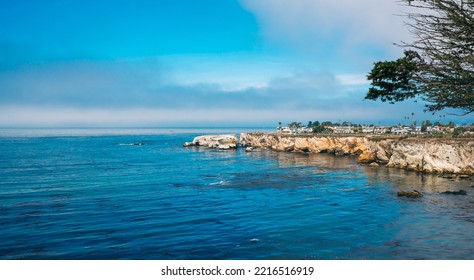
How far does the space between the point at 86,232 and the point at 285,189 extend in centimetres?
2257

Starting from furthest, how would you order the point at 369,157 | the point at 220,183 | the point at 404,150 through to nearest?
the point at 369,157, the point at 404,150, the point at 220,183

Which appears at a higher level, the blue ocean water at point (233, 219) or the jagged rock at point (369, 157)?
the jagged rock at point (369, 157)

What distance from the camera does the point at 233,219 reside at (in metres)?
25.9

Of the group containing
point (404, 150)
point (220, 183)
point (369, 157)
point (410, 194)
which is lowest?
point (220, 183)

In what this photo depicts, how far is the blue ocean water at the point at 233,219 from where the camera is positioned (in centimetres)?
1872

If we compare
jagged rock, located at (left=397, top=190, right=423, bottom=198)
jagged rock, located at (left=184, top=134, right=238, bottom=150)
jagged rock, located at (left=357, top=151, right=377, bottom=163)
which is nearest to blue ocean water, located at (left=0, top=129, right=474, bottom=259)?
jagged rock, located at (left=397, top=190, right=423, bottom=198)

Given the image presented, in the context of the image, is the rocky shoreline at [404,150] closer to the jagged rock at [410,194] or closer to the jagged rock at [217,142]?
Answer: the jagged rock at [410,194]

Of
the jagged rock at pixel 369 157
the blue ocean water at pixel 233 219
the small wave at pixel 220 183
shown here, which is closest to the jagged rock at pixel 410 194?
the blue ocean water at pixel 233 219

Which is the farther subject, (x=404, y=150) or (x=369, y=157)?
(x=369, y=157)

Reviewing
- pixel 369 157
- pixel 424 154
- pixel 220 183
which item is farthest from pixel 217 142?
pixel 220 183

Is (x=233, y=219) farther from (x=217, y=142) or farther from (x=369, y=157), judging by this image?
(x=217, y=142)

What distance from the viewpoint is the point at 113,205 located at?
30594 mm
